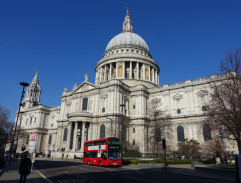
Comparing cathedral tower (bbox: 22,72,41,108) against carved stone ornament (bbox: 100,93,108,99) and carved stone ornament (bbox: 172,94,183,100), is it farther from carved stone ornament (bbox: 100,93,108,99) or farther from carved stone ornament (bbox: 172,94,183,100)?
carved stone ornament (bbox: 172,94,183,100)

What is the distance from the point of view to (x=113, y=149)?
26.4 metres

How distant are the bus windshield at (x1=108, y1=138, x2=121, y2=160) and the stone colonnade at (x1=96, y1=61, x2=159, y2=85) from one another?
3659 centimetres

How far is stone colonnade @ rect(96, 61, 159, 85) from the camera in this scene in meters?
63.3

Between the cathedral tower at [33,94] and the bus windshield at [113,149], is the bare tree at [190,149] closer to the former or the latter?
the bus windshield at [113,149]

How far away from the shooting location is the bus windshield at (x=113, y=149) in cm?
2600

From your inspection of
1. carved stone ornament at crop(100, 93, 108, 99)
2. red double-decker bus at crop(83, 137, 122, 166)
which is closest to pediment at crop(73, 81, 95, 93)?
carved stone ornament at crop(100, 93, 108, 99)

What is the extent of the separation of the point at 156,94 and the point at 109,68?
21.8 m

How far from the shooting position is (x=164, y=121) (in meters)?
40.6

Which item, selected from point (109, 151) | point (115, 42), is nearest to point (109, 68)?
point (115, 42)

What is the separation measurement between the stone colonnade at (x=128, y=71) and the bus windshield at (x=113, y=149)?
120ft

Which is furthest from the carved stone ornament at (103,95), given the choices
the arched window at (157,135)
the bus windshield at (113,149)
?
the bus windshield at (113,149)

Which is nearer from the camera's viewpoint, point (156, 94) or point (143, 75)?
point (156, 94)

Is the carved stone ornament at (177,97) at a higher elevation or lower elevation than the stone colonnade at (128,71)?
lower

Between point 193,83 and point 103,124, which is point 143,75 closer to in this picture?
point 193,83
